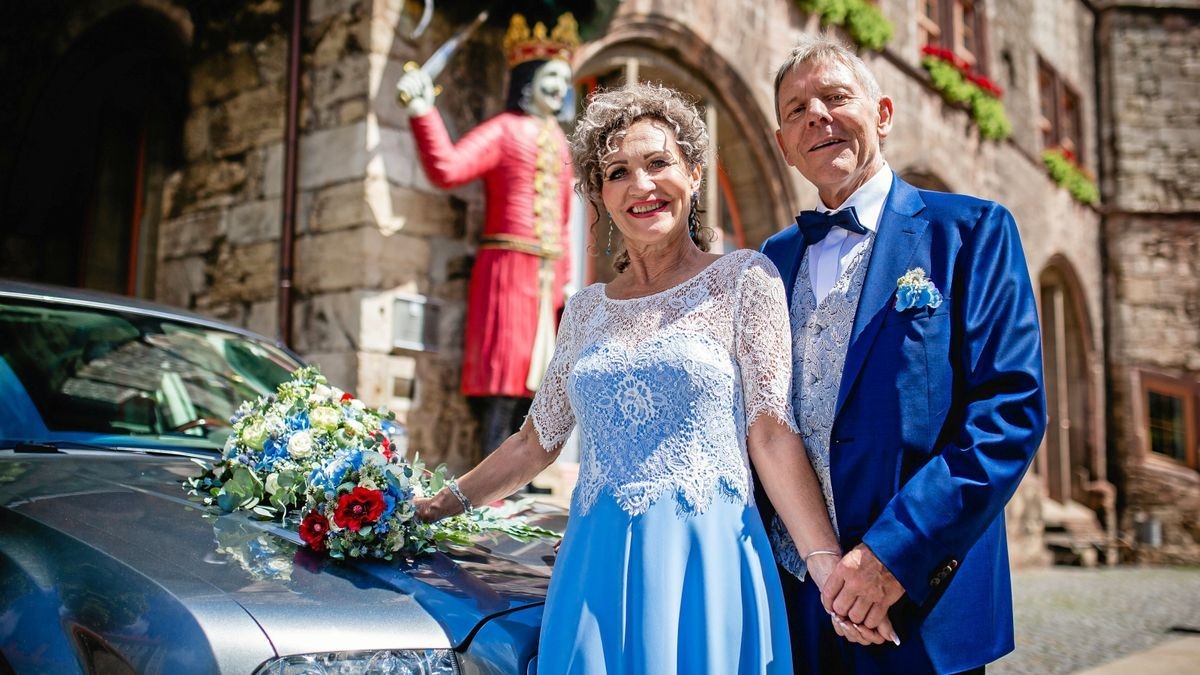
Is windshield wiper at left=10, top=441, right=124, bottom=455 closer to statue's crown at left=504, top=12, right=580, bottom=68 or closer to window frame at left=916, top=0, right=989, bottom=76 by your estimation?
statue's crown at left=504, top=12, right=580, bottom=68

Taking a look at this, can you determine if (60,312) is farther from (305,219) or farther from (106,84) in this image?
(106,84)

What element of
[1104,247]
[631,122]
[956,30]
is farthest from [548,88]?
[1104,247]

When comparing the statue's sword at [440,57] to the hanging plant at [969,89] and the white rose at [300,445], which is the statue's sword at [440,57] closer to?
the white rose at [300,445]

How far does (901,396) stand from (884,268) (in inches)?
11.0

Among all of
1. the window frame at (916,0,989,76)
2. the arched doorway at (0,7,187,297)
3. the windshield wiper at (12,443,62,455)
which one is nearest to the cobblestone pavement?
the windshield wiper at (12,443,62,455)

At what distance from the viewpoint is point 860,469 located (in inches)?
73.0

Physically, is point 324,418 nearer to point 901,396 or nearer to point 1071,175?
point 901,396

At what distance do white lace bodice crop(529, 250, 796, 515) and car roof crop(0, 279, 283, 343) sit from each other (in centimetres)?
174

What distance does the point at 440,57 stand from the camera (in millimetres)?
5414

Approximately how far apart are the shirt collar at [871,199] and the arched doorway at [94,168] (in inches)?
270

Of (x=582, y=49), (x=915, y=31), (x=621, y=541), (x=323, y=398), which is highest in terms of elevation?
(x=915, y=31)

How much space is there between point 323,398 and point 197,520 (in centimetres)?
50

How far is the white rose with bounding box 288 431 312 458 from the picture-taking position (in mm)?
2246

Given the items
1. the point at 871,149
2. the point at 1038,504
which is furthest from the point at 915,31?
the point at 871,149
